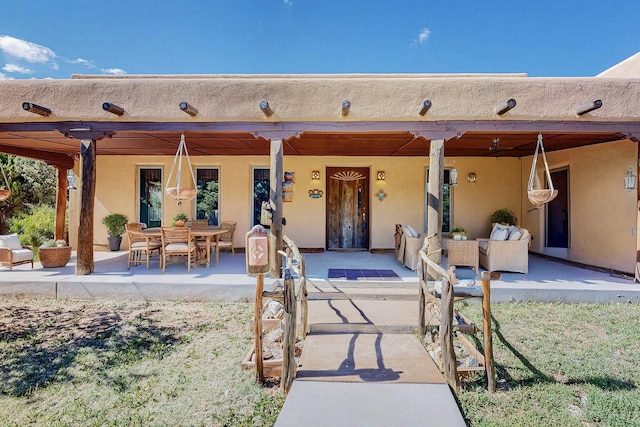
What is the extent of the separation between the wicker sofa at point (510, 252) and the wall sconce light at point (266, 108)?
4.55 m

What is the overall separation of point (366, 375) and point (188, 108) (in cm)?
445

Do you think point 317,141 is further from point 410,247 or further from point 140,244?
point 140,244

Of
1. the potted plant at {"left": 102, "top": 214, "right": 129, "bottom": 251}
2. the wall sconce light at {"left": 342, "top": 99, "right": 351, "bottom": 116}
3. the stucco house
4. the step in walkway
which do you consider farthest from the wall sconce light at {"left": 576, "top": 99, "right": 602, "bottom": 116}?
the potted plant at {"left": 102, "top": 214, "right": 129, "bottom": 251}

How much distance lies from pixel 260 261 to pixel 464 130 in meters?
4.12

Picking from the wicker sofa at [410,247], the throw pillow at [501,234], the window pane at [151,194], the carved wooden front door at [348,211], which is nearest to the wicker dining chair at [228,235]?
the window pane at [151,194]

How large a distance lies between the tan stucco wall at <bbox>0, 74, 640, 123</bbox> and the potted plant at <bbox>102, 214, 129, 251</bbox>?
11.1ft

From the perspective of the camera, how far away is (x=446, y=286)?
2.76 m

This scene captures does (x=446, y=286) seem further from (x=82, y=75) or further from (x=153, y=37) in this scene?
(x=153, y=37)

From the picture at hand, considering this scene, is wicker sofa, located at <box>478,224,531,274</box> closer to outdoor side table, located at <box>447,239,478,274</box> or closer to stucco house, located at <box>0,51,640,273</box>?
outdoor side table, located at <box>447,239,478,274</box>

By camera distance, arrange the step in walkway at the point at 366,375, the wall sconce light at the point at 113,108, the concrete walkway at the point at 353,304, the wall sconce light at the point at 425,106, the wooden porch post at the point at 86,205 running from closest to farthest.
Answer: the step in walkway at the point at 366,375
the concrete walkway at the point at 353,304
the wall sconce light at the point at 425,106
the wall sconce light at the point at 113,108
the wooden porch post at the point at 86,205

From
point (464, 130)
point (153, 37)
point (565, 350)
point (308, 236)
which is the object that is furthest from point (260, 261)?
point (153, 37)

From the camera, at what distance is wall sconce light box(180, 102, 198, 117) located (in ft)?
15.6

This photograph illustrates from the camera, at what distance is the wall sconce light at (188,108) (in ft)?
15.6

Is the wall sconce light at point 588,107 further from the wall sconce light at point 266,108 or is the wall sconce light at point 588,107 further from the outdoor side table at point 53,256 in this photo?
the outdoor side table at point 53,256
